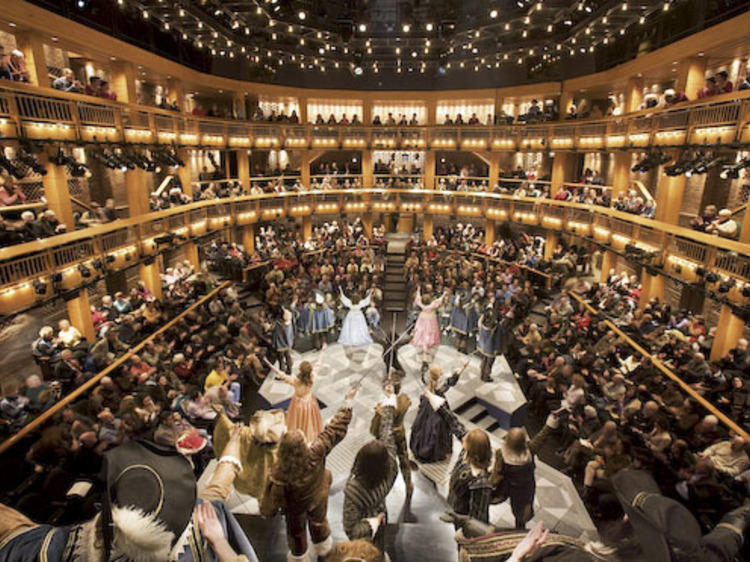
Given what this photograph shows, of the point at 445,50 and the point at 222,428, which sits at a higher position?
the point at 445,50

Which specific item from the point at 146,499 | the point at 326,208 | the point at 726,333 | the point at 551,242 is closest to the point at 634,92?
the point at 551,242

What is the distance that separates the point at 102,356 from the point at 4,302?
2.11 m

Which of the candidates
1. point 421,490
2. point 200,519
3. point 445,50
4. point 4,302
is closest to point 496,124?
point 445,50

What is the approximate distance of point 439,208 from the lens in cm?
2272

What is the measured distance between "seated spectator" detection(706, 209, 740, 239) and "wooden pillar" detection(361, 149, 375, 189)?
1672 cm

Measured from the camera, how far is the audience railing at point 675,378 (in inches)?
307

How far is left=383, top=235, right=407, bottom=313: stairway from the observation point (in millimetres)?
17356

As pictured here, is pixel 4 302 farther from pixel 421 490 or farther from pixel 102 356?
pixel 421 490

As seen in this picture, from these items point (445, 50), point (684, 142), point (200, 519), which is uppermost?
point (445, 50)

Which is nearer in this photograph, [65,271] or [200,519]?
[200,519]

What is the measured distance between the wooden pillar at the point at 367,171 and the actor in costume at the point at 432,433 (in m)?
18.6

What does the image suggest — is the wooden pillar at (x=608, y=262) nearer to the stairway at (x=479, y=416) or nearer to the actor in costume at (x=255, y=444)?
the stairway at (x=479, y=416)

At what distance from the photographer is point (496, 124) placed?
20922 mm

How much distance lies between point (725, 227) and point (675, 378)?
3.88m
